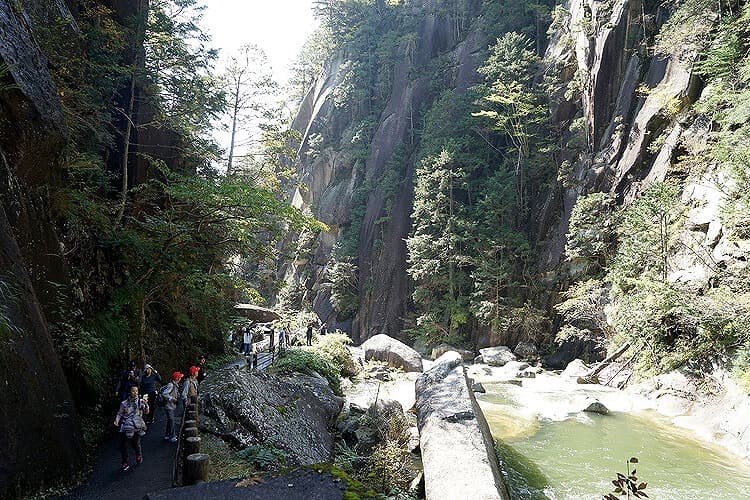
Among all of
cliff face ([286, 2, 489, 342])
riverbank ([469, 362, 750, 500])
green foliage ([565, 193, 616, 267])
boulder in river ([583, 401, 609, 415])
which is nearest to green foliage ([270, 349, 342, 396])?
riverbank ([469, 362, 750, 500])

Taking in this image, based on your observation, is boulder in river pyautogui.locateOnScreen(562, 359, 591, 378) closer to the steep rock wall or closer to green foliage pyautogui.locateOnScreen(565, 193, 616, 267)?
green foliage pyautogui.locateOnScreen(565, 193, 616, 267)

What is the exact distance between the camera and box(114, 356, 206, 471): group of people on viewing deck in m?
5.95

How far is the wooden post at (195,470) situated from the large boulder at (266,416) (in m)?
1.71

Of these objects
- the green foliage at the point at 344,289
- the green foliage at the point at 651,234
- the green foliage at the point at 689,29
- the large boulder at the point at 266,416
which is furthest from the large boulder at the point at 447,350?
the green foliage at the point at 689,29

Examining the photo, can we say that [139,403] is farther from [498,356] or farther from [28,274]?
[498,356]

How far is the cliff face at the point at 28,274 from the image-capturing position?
462 centimetres

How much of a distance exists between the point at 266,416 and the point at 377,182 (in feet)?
105

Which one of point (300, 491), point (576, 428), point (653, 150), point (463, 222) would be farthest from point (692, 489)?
point (463, 222)

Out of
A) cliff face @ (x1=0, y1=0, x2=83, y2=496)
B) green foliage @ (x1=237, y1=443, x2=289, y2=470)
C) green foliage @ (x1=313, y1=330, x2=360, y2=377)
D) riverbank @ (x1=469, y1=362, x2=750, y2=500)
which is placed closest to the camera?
cliff face @ (x1=0, y1=0, x2=83, y2=496)

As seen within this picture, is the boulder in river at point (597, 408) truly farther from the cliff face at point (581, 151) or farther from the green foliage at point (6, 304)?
the green foliage at point (6, 304)

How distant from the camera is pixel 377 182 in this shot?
124 ft

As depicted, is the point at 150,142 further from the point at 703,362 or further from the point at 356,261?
the point at 356,261

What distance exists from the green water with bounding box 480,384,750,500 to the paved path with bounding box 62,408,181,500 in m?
5.56

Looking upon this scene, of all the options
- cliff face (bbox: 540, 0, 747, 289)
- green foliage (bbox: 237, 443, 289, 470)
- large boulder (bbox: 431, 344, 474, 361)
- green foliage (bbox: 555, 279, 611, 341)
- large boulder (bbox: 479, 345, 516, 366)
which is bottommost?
large boulder (bbox: 431, 344, 474, 361)
